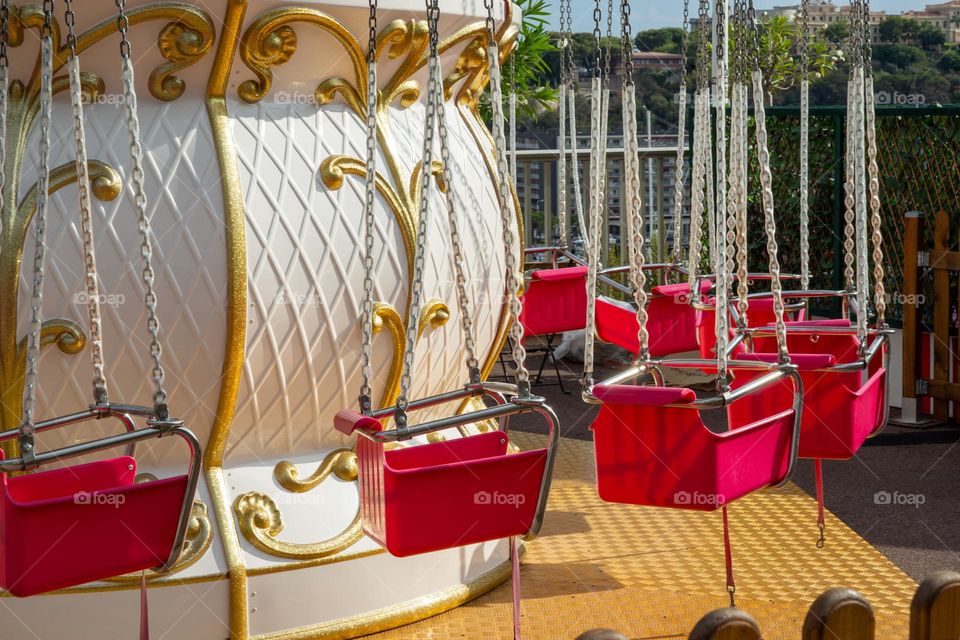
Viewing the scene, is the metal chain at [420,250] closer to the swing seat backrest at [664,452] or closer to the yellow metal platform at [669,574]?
the swing seat backrest at [664,452]

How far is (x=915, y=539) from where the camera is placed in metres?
4.36

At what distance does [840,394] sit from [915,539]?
132 centimetres

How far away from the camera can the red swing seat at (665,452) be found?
2.73 metres

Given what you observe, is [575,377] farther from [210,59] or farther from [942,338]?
[210,59]

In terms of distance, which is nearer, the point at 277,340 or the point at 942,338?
the point at 277,340

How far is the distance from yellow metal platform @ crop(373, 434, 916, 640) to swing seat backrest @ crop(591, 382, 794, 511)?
28.3 inches

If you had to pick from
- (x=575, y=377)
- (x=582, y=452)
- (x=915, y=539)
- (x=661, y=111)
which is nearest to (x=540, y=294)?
(x=582, y=452)

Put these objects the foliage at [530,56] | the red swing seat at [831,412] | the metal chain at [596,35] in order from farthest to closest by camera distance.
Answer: the foliage at [530,56], the metal chain at [596,35], the red swing seat at [831,412]
